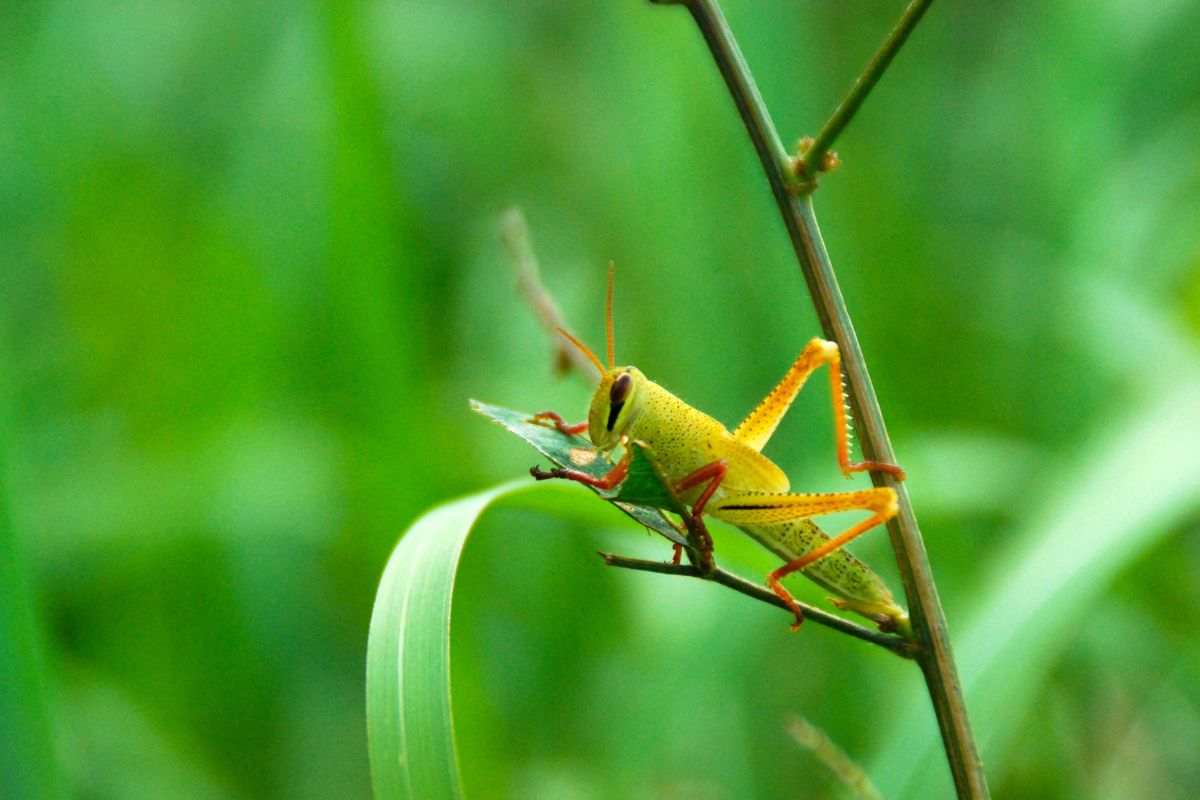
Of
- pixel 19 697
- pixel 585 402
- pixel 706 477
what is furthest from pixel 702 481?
pixel 585 402

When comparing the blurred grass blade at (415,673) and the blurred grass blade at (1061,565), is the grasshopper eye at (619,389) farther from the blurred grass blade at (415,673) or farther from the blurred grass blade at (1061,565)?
the blurred grass blade at (1061,565)

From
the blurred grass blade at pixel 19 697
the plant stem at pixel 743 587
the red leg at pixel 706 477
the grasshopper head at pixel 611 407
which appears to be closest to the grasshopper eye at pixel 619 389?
the grasshopper head at pixel 611 407

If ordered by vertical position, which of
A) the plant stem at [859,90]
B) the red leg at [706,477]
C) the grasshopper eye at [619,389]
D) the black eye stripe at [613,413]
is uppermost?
the plant stem at [859,90]

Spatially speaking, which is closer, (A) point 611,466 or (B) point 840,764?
(A) point 611,466

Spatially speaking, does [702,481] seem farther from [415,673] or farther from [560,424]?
[415,673]

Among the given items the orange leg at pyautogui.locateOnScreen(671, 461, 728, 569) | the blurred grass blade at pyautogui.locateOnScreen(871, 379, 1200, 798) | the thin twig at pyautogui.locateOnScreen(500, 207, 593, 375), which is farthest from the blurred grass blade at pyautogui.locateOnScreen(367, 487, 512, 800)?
the blurred grass blade at pyautogui.locateOnScreen(871, 379, 1200, 798)

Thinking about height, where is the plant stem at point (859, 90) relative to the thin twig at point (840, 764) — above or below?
above

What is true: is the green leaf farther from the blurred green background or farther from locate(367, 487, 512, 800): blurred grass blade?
the blurred green background

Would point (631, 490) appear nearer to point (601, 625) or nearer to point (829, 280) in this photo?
point (829, 280)
